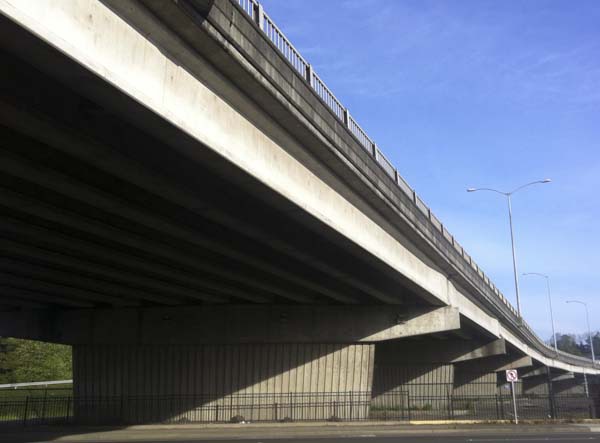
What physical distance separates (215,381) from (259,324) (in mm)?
3315

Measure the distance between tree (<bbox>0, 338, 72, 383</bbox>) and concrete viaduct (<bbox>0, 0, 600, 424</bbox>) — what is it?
34019mm

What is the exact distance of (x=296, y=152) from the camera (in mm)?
15172

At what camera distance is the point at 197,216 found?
1694 cm

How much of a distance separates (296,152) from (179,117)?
5.13 m

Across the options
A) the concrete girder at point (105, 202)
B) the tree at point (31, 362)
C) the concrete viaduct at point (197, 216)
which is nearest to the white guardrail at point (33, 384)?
the tree at point (31, 362)

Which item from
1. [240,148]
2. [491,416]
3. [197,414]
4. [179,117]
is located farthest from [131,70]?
[491,416]

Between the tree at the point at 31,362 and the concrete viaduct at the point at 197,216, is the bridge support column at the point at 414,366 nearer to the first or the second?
the concrete viaduct at the point at 197,216

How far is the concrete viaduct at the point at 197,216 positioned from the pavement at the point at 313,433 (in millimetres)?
3385

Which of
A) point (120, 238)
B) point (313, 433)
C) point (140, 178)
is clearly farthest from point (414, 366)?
point (140, 178)

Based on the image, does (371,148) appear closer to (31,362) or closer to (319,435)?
(319,435)

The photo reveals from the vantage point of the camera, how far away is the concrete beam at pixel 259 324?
29031mm

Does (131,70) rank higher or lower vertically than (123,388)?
higher

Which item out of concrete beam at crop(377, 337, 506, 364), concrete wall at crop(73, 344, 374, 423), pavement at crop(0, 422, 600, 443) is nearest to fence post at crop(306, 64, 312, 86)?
pavement at crop(0, 422, 600, 443)

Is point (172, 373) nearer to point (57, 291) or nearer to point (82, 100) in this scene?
point (57, 291)
